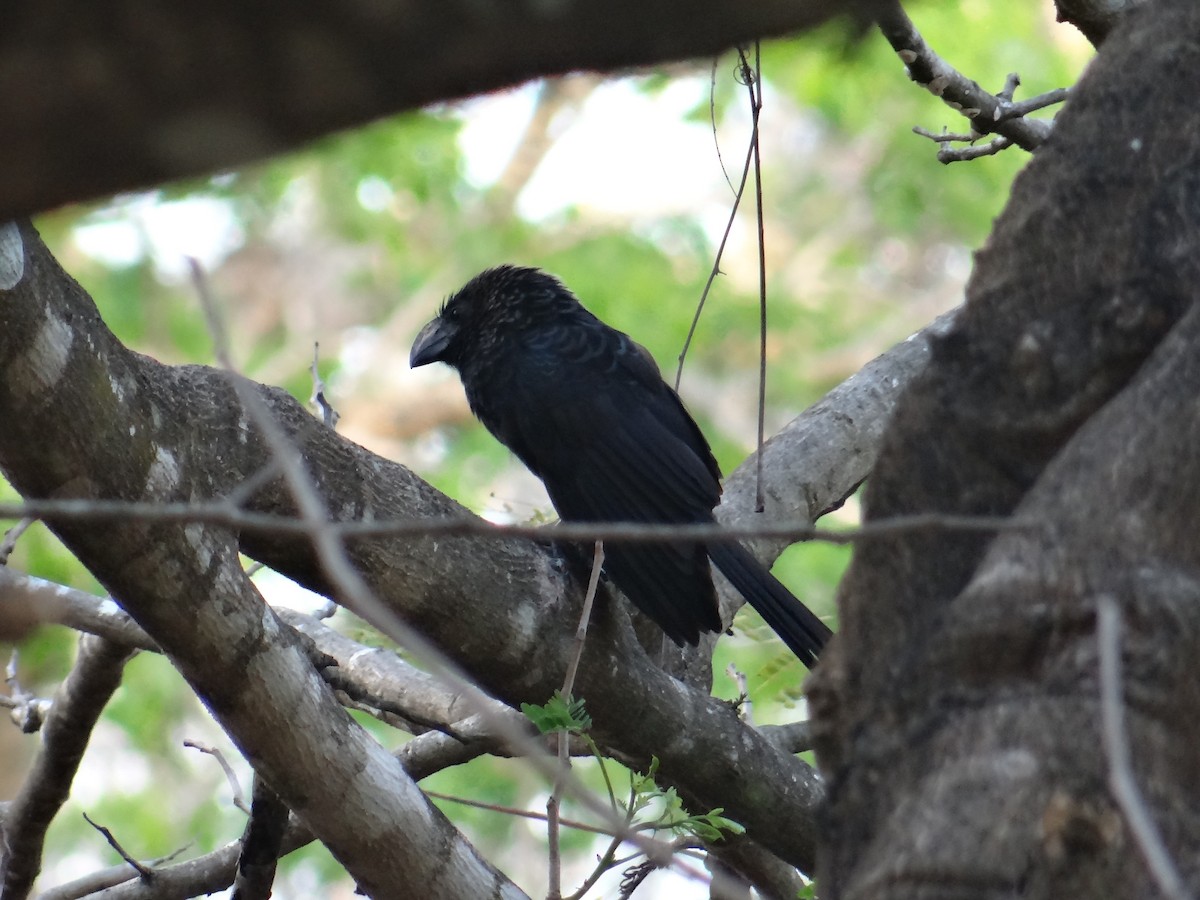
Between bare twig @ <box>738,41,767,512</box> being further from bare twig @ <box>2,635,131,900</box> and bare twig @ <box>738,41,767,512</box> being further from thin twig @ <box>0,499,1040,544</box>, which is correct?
bare twig @ <box>2,635,131,900</box>

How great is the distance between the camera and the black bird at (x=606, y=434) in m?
3.41

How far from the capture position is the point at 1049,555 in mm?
1246

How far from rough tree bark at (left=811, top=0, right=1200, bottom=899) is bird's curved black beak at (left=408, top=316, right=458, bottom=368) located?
3.31 metres

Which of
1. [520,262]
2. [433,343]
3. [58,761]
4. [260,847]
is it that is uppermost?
[520,262]

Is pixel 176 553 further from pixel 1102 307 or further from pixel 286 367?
pixel 286 367

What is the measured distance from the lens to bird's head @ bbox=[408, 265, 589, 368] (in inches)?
183

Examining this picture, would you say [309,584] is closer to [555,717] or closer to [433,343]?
[555,717]

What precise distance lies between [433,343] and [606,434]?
97cm

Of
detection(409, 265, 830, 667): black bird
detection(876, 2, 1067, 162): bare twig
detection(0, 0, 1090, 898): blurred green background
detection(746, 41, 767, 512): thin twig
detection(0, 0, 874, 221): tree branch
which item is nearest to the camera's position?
detection(0, 0, 874, 221): tree branch

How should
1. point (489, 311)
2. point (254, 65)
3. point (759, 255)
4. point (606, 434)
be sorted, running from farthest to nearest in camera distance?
point (489, 311) → point (606, 434) → point (759, 255) → point (254, 65)

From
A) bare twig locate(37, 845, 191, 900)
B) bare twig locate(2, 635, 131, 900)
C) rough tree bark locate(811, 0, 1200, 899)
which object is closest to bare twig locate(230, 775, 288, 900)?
bare twig locate(37, 845, 191, 900)

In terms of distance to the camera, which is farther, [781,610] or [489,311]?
[489,311]

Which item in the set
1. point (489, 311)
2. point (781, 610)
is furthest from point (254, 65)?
point (489, 311)

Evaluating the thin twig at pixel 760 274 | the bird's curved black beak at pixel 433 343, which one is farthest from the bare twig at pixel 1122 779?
the bird's curved black beak at pixel 433 343
